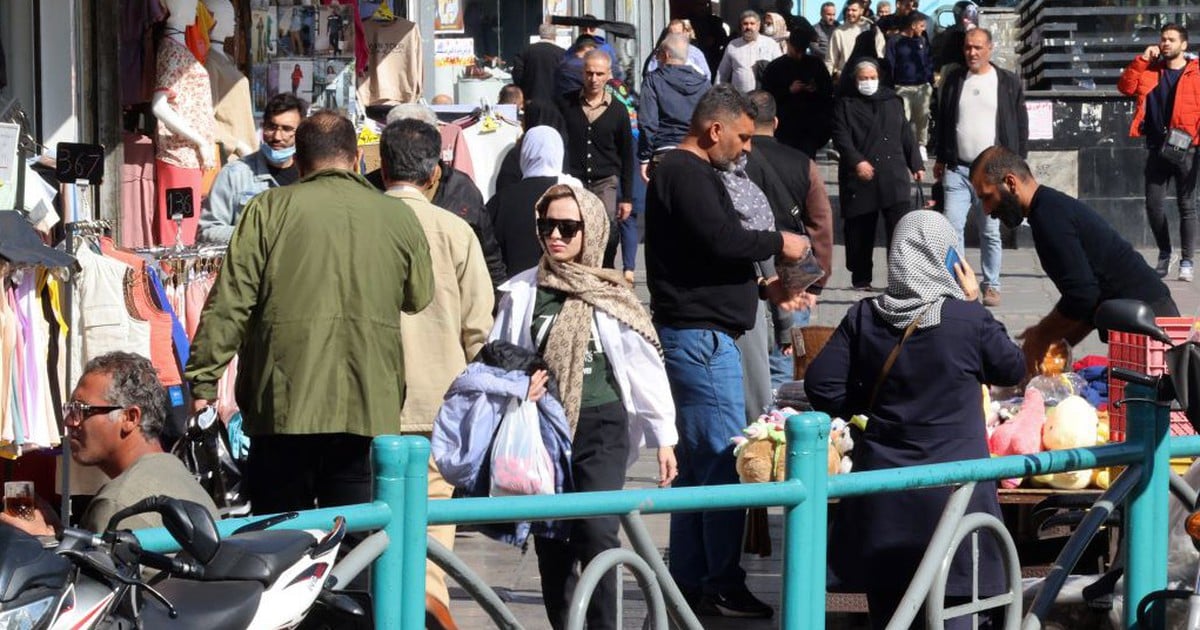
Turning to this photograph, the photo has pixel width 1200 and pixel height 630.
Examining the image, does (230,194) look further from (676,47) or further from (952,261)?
(676,47)

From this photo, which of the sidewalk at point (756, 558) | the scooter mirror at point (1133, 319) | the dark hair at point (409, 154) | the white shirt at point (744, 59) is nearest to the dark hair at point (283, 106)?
the dark hair at point (409, 154)

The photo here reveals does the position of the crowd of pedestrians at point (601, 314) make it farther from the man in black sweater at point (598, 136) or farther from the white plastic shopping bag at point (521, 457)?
the man in black sweater at point (598, 136)

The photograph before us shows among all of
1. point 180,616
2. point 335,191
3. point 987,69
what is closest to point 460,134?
point 987,69

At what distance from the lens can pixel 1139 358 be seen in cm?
634

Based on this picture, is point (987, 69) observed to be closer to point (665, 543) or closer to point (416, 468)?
point (665, 543)

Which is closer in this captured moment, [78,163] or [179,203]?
[78,163]

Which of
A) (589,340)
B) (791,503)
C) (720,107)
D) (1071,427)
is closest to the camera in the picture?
(791,503)

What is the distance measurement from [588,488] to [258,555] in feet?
10.3

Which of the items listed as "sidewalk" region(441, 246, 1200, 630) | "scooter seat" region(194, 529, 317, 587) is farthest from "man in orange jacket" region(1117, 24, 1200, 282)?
"scooter seat" region(194, 529, 317, 587)

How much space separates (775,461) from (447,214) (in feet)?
4.75

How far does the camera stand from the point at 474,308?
6.73m

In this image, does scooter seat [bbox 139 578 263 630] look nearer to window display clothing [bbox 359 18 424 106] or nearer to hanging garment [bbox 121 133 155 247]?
hanging garment [bbox 121 133 155 247]

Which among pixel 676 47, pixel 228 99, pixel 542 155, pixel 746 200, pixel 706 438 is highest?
pixel 676 47

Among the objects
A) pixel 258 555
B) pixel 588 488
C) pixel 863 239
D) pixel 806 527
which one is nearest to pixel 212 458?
pixel 588 488
